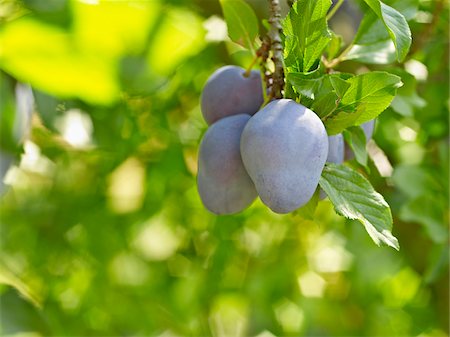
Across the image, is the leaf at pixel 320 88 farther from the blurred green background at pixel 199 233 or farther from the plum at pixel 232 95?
the blurred green background at pixel 199 233

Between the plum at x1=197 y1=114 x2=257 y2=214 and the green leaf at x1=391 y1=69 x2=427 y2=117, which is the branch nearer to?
the plum at x1=197 y1=114 x2=257 y2=214

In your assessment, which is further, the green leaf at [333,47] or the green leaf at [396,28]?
the green leaf at [333,47]

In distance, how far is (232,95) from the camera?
1.93ft

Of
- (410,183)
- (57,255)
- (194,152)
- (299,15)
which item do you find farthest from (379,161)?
(57,255)

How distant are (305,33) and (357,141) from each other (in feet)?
0.39

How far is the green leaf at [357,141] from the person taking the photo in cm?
56

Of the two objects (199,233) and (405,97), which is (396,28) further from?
(199,233)

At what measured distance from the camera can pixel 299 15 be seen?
482 millimetres

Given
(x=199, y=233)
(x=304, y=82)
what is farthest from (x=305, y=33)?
(x=199, y=233)

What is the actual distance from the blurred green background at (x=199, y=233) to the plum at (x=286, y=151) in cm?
26

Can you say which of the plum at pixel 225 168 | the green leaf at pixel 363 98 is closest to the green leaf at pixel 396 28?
the green leaf at pixel 363 98

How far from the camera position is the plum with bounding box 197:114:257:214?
533 mm

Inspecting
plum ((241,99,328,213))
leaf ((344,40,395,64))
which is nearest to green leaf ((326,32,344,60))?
leaf ((344,40,395,64))

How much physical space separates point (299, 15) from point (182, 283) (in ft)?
2.87
